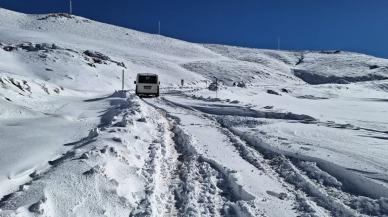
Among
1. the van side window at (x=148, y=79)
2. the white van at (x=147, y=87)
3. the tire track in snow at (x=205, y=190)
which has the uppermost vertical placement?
the van side window at (x=148, y=79)

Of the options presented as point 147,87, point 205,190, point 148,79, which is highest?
point 148,79

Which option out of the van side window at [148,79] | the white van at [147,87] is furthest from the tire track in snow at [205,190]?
the van side window at [148,79]

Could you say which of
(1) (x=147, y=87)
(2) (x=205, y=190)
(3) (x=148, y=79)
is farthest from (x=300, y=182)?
(3) (x=148, y=79)

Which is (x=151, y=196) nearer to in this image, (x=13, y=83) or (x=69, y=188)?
(x=69, y=188)

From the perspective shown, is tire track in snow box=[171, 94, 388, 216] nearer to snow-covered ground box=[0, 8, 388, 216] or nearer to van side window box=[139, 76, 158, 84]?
snow-covered ground box=[0, 8, 388, 216]

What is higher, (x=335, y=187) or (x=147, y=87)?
(x=147, y=87)

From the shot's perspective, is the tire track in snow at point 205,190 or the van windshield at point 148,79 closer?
the tire track in snow at point 205,190

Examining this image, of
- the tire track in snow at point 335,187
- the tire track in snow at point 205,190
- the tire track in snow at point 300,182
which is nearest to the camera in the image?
the tire track in snow at point 205,190

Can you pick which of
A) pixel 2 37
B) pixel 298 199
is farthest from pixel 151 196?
pixel 2 37

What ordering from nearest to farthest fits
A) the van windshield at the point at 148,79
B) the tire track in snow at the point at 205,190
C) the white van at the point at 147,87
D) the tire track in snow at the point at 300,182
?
the tire track in snow at the point at 205,190 → the tire track in snow at the point at 300,182 → the white van at the point at 147,87 → the van windshield at the point at 148,79

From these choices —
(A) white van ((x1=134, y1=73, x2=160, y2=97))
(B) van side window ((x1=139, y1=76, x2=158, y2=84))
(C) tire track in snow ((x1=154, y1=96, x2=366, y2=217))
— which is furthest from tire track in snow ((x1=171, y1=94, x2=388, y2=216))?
(B) van side window ((x1=139, y1=76, x2=158, y2=84))

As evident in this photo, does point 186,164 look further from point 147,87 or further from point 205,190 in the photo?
point 147,87

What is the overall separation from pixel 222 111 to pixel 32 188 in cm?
1700

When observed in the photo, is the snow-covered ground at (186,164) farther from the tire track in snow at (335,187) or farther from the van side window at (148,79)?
the van side window at (148,79)
